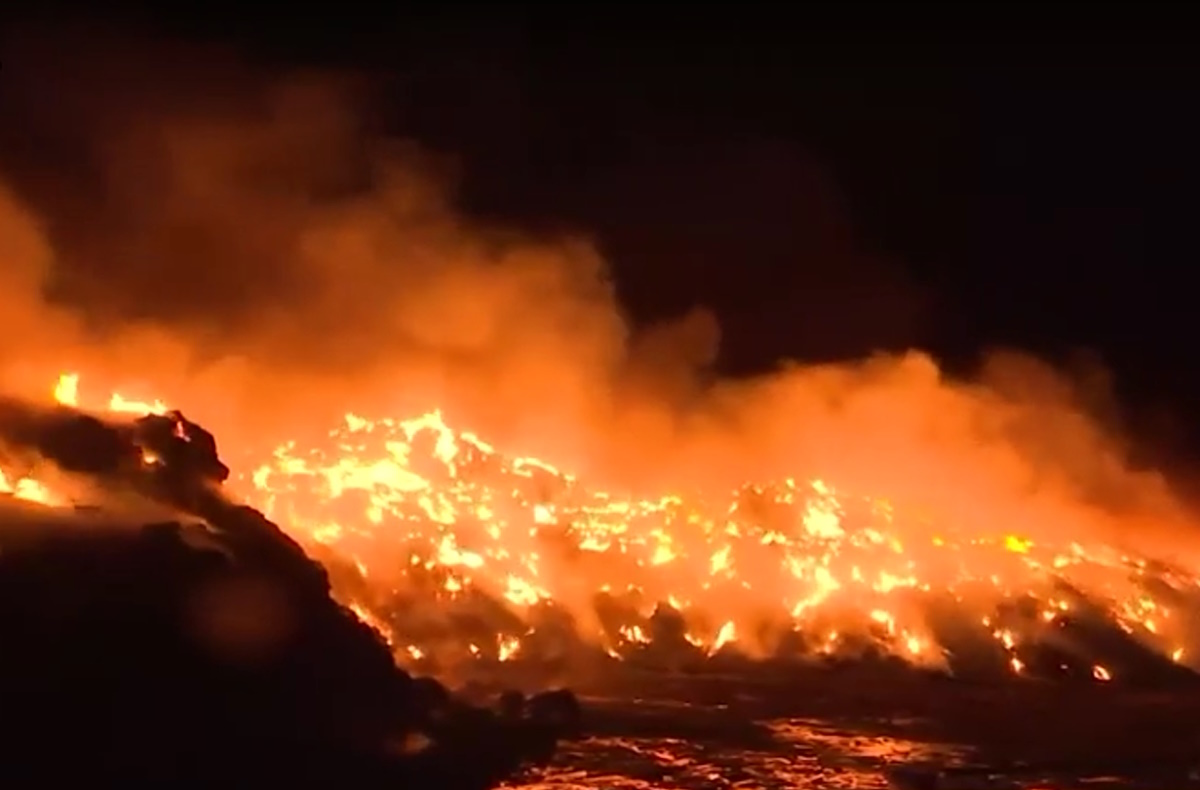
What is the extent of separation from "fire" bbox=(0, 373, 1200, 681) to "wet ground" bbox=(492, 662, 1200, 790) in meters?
5.82

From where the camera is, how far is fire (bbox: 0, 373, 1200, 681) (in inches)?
4070

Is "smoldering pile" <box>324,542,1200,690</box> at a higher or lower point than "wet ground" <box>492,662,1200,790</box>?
higher

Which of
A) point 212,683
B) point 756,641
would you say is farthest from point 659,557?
point 212,683

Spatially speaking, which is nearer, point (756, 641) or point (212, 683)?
point (212, 683)

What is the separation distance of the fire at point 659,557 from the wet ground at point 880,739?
5.82 m

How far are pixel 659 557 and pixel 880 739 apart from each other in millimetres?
22393

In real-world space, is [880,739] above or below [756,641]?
below

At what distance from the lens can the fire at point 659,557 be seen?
10338 centimetres

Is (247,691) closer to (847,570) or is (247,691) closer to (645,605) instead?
(645,605)

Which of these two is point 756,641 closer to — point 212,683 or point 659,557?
point 659,557

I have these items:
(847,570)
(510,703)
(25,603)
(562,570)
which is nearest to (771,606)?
(847,570)

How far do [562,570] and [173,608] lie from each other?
47732 mm

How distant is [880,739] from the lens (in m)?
96.7

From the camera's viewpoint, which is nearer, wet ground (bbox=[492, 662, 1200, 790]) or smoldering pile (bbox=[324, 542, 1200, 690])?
wet ground (bbox=[492, 662, 1200, 790])
